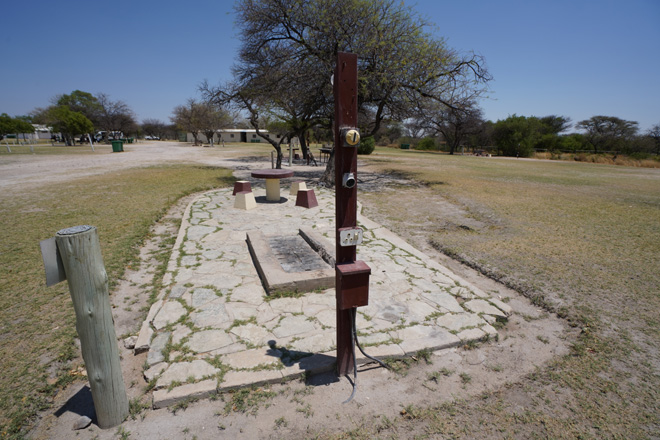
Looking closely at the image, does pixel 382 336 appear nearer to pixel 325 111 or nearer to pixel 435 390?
pixel 435 390

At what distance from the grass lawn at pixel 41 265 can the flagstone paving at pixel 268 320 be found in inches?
25.2

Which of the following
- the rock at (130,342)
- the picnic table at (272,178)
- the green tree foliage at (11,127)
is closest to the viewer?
the rock at (130,342)

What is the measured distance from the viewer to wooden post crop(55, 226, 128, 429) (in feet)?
5.77

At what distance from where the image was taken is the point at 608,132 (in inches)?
1545

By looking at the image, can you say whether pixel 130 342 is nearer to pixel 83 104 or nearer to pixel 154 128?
pixel 83 104

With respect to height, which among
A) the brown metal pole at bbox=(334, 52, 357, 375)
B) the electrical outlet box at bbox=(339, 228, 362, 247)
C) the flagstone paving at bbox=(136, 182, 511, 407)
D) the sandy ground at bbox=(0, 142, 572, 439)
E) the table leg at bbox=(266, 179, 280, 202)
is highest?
the brown metal pole at bbox=(334, 52, 357, 375)

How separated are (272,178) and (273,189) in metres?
0.40

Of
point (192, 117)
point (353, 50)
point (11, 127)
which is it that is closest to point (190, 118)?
point (192, 117)

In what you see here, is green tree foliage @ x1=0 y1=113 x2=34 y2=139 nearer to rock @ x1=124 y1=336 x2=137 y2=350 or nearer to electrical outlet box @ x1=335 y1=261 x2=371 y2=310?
rock @ x1=124 y1=336 x2=137 y2=350

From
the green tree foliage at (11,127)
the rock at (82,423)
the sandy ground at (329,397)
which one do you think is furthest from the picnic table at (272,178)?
the green tree foliage at (11,127)

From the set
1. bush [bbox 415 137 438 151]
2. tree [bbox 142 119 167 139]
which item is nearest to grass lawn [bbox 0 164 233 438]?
bush [bbox 415 137 438 151]

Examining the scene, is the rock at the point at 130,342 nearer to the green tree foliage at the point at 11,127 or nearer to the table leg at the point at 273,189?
the table leg at the point at 273,189

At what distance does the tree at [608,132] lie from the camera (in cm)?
3684

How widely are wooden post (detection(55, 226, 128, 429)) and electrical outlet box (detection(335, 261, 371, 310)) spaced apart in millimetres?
1369
